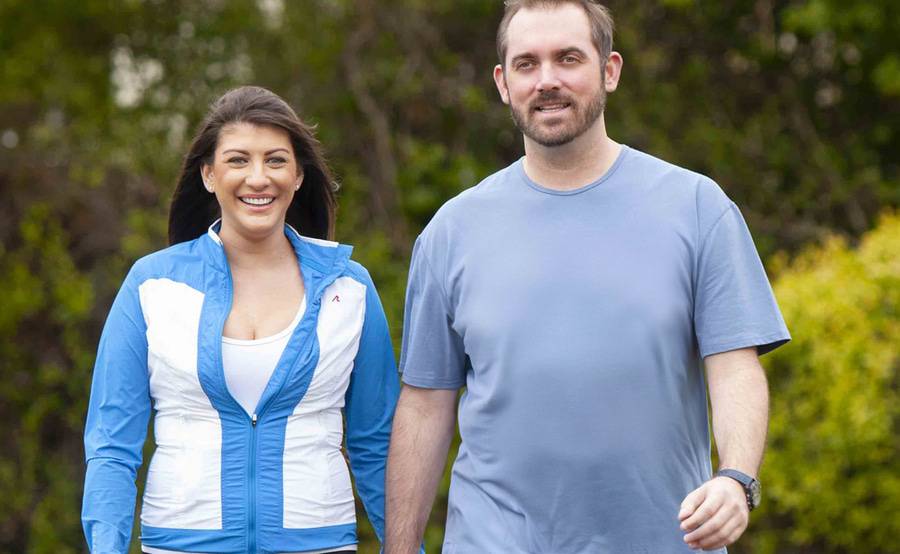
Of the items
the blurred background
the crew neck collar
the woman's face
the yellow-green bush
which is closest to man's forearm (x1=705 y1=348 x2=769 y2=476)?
the crew neck collar

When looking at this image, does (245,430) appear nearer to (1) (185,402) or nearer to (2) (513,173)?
(1) (185,402)

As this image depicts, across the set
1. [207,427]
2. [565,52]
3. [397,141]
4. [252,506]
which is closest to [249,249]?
[207,427]

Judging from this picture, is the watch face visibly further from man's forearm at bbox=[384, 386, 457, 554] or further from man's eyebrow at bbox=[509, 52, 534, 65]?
man's eyebrow at bbox=[509, 52, 534, 65]

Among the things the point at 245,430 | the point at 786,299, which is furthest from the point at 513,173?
the point at 786,299

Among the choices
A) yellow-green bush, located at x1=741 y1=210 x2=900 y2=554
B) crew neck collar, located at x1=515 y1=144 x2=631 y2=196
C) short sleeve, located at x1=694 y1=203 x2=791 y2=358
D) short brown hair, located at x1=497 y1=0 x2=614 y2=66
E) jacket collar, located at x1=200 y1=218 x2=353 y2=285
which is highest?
short brown hair, located at x1=497 y1=0 x2=614 y2=66

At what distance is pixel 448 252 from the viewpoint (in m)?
3.87

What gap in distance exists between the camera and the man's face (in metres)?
3.70

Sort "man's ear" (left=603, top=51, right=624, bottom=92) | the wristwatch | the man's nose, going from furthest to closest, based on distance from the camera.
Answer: "man's ear" (left=603, top=51, right=624, bottom=92) → the man's nose → the wristwatch

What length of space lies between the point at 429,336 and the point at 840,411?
3182mm

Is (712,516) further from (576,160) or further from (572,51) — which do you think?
(572,51)

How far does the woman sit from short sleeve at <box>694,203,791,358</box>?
3.17 ft

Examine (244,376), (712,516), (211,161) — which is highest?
(211,161)

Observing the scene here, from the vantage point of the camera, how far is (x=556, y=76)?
12.1 feet

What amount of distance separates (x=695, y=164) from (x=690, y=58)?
804 millimetres
